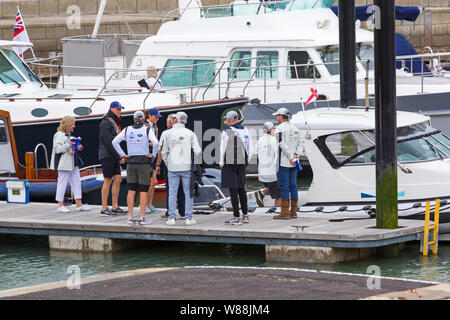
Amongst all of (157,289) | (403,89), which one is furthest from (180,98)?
(157,289)

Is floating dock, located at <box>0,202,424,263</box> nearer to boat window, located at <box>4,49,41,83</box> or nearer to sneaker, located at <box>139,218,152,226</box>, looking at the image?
sneaker, located at <box>139,218,152,226</box>

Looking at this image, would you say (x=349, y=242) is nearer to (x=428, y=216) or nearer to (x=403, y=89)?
(x=428, y=216)

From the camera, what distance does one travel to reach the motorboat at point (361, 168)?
14445mm

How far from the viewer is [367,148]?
14750mm

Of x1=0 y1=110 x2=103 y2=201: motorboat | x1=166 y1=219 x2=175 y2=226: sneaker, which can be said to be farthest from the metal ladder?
x1=0 y1=110 x2=103 y2=201: motorboat

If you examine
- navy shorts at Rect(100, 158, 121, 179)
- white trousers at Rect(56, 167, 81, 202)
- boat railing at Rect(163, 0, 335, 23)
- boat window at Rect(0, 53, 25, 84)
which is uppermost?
boat railing at Rect(163, 0, 335, 23)

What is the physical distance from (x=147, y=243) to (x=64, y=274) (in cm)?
183

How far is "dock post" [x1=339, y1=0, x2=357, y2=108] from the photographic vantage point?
17.7 metres

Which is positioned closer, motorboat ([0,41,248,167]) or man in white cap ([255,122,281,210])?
man in white cap ([255,122,281,210])

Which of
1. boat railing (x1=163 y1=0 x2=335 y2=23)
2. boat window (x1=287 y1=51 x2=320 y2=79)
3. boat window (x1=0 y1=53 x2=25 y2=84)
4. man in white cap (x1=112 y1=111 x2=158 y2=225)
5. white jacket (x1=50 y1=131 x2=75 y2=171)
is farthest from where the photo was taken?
boat railing (x1=163 y1=0 x2=335 y2=23)

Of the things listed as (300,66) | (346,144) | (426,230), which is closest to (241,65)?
(300,66)

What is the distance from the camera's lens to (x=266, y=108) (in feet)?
72.1

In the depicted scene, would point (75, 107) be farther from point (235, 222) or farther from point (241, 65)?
point (235, 222)

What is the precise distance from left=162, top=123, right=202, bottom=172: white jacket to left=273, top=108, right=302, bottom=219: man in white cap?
1.11 meters
